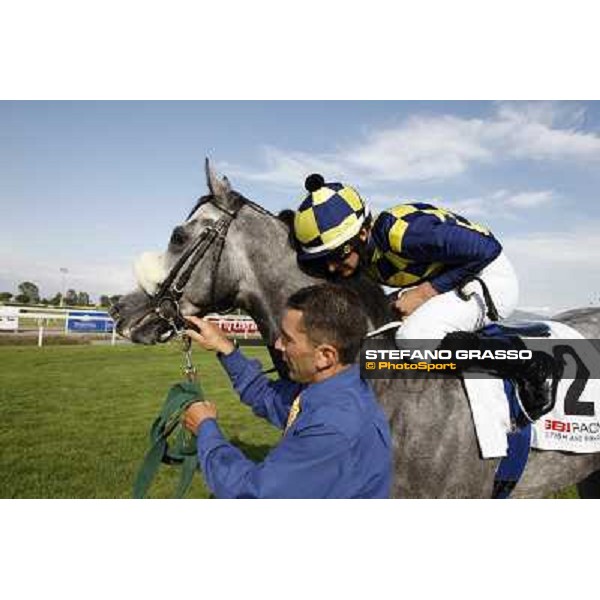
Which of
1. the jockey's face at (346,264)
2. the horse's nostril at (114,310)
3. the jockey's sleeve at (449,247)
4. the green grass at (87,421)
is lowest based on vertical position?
the green grass at (87,421)

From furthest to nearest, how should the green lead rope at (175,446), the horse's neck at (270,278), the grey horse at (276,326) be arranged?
the horse's neck at (270,278), the grey horse at (276,326), the green lead rope at (175,446)

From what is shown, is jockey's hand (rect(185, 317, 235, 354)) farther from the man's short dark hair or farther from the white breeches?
the man's short dark hair

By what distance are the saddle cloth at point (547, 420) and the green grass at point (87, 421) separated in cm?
302

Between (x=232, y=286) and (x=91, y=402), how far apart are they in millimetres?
6489

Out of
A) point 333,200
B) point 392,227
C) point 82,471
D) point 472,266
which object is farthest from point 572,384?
point 82,471

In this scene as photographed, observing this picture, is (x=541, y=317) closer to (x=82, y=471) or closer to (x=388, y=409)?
(x=388, y=409)

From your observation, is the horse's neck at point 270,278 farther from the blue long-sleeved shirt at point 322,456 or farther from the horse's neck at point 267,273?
the blue long-sleeved shirt at point 322,456

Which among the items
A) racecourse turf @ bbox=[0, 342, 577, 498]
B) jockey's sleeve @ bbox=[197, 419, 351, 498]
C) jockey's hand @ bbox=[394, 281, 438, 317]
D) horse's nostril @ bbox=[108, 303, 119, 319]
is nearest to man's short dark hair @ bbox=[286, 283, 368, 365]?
jockey's sleeve @ bbox=[197, 419, 351, 498]

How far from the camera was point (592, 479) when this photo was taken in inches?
147

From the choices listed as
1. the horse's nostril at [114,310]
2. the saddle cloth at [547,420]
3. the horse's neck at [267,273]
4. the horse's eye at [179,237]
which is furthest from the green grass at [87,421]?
the saddle cloth at [547,420]

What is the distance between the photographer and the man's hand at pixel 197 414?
2.13m

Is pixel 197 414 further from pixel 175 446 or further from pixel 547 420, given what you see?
pixel 547 420

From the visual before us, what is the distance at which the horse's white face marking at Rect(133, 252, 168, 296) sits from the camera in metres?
3.36

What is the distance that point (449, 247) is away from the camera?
2.83 metres
